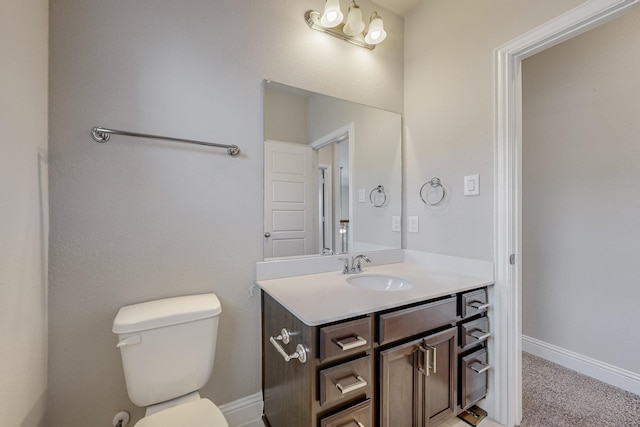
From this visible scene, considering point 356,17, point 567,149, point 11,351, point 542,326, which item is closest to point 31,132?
point 11,351

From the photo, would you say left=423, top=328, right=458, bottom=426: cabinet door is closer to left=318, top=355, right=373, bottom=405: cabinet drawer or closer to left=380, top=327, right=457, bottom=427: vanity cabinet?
left=380, top=327, right=457, bottom=427: vanity cabinet

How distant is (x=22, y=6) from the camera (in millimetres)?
873

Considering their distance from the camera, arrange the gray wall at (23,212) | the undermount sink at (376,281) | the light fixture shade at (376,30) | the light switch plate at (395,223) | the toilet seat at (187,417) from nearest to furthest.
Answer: the gray wall at (23,212) < the toilet seat at (187,417) < the undermount sink at (376,281) < the light fixture shade at (376,30) < the light switch plate at (395,223)

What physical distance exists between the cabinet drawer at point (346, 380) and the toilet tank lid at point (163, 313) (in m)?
0.57

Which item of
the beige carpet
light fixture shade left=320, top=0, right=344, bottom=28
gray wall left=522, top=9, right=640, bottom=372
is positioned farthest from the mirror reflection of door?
gray wall left=522, top=9, right=640, bottom=372

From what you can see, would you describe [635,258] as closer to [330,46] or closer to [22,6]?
[330,46]

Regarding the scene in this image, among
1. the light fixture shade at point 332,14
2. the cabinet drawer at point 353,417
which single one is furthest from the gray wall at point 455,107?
the cabinet drawer at point 353,417

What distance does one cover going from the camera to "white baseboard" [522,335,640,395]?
1.74 metres

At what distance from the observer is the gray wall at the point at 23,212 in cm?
77

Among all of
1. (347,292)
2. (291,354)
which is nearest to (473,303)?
(347,292)

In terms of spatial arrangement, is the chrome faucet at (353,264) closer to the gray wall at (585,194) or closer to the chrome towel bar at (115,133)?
the chrome towel bar at (115,133)

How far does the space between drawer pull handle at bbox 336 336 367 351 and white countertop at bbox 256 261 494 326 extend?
0.10 metres

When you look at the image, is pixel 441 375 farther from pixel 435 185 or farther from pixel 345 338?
pixel 435 185

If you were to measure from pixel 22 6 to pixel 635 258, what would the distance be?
3.38m
